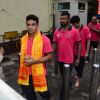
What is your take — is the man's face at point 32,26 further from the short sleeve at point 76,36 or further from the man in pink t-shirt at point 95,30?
the man in pink t-shirt at point 95,30

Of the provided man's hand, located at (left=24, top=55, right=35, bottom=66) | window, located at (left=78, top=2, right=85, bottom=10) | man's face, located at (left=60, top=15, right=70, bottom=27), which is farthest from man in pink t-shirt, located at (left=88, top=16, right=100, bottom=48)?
man's hand, located at (left=24, top=55, right=35, bottom=66)

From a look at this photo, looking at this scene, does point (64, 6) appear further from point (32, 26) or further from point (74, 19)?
point (32, 26)

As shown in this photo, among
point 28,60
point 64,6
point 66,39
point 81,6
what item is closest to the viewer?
point 28,60

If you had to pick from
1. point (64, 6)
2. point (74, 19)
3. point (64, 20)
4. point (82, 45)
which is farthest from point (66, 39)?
point (64, 6)

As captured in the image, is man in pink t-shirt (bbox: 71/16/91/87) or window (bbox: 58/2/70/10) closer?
man in pink t-shirt (bbox: 71/16/91/87)

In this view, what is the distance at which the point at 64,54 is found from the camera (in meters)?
5.44

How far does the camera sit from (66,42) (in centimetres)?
537

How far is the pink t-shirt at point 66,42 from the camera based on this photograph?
17.6 ft

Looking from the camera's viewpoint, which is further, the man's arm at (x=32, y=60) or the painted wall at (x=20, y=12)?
the painted wall at (x=20, y=12)

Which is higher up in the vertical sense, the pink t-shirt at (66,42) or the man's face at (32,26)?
the man's face at (32,26)

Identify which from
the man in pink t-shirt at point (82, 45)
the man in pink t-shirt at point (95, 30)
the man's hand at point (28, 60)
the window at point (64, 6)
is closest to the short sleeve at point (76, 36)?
the man in pink t-shirt at point (82, 45)

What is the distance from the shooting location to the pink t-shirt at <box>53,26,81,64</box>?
17.6 feet

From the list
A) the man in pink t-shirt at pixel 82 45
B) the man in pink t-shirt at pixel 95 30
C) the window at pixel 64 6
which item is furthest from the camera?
the window at pixel 64 6

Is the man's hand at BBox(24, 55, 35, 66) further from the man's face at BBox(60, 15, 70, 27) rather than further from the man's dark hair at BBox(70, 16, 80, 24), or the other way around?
the man's dark hair at BBox(70, 16, 80, 24)
